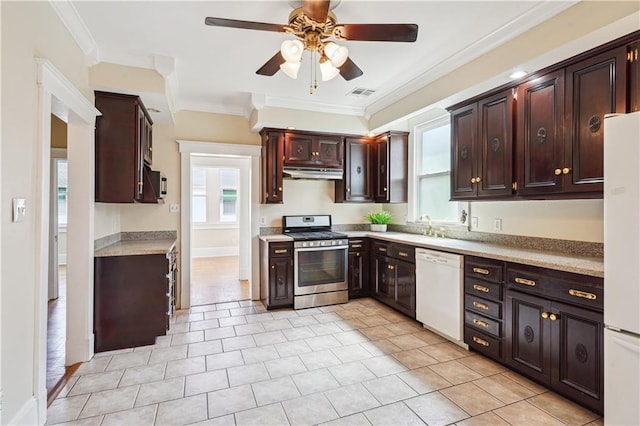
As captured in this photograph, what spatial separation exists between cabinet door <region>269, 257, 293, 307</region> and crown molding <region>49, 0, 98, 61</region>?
2.81 m

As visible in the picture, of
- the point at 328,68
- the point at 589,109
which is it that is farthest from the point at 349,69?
the point at 589,109

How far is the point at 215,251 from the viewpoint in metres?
8.40

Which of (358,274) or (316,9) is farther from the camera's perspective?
(358,274)

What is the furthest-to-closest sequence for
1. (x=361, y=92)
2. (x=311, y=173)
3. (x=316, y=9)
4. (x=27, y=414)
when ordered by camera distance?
(x=311, y=173), (x=361, y=92), (x=316, y=9), (x=27, y=414)

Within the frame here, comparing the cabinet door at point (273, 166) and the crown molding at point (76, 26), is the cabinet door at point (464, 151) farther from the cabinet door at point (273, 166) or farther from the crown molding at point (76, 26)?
the crown molding at point (76, 26)

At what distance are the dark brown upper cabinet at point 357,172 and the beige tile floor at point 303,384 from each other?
2011mm

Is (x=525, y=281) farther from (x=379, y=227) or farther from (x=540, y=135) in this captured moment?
(x=379, y=227)

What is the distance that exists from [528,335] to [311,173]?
10.1 feet

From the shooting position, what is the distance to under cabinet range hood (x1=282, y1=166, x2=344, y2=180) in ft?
14.5

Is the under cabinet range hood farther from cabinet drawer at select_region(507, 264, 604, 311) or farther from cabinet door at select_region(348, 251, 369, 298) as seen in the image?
cabinet drawer at select_region(507, 264, 604, 311)

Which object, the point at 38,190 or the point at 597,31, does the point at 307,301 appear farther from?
the point at 597,31

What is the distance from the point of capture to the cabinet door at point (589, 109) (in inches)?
80.1

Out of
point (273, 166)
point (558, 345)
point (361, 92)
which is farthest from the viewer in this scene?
point (273, 166)

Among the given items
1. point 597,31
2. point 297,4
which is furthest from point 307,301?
point 597,31
